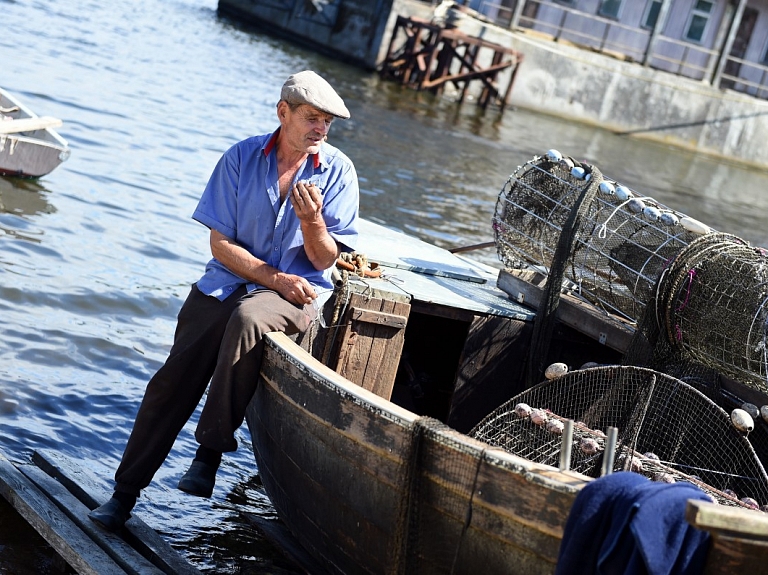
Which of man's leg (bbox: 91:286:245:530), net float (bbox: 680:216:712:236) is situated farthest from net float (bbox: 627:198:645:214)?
man's leg (bbox: 91:286:245:530)

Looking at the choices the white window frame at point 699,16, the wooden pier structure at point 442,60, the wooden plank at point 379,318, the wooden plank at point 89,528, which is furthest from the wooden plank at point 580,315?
the white window frame at point 699,16

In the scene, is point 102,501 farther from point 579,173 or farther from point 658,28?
point 658,28

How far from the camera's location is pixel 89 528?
4504 millimetres

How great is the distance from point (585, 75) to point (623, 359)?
87.6 feet

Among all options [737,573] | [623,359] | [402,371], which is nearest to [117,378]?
[402,371]

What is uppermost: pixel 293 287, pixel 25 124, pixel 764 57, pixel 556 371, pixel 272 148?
pixel 764 57

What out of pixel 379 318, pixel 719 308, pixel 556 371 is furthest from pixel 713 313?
pixel 379 318

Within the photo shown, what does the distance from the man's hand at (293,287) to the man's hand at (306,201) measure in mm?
283

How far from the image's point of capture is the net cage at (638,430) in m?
4.36

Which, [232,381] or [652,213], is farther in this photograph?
[652,213]

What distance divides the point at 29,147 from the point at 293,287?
707 centimetres

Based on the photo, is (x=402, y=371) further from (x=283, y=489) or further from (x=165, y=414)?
(x=165, y=414)

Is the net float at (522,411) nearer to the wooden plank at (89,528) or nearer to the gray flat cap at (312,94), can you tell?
the gray flat cap at (312,94)

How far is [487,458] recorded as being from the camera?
11.4 ft
